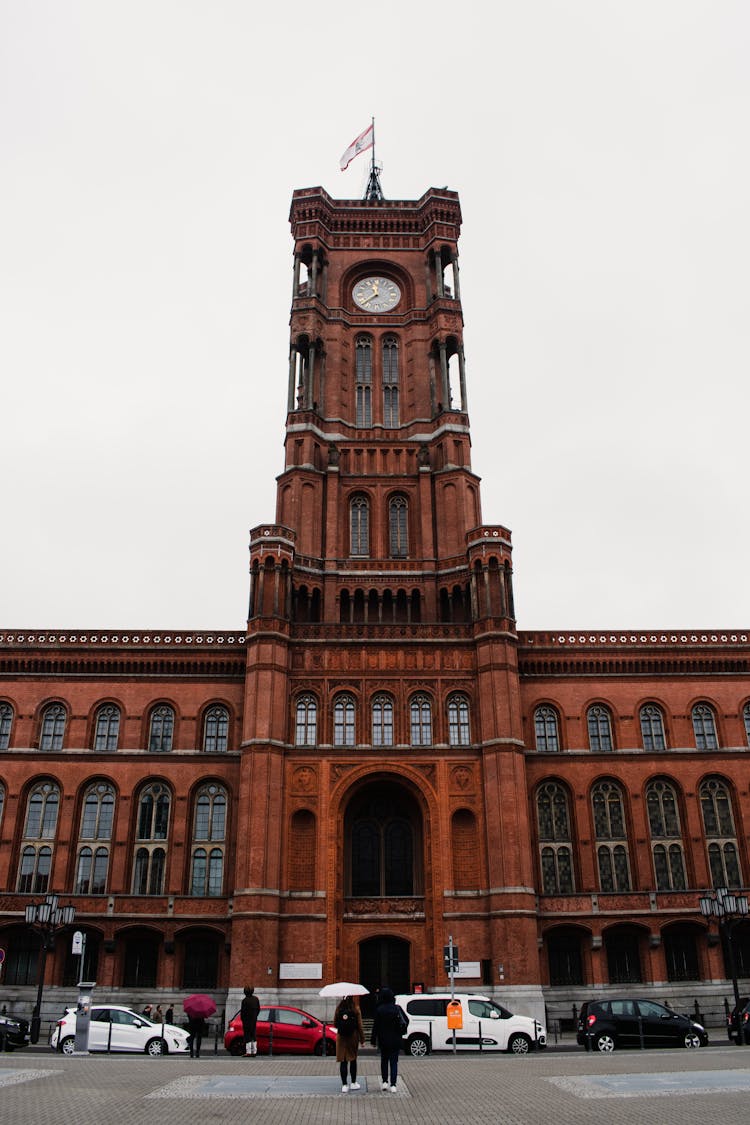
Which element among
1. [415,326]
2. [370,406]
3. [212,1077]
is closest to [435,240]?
[415,326]

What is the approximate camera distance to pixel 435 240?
59.4 meters

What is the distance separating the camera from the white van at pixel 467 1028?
88.5 feet

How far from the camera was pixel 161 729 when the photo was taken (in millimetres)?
43062

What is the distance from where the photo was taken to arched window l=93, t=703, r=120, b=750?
42688mm

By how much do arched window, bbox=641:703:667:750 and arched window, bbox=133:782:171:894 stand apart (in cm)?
2298

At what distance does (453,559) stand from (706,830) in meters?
18.2

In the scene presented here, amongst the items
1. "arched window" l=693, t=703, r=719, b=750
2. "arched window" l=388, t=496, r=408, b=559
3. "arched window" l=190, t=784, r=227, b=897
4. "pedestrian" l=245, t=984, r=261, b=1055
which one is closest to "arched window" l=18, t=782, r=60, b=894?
"arched window" l=190, t=784, r=227, b=897

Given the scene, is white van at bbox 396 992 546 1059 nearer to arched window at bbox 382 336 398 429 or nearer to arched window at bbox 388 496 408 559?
arched window at bbox 388 496 408 559

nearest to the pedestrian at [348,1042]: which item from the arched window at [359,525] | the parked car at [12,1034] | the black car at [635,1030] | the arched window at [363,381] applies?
the black car at [635,1030]

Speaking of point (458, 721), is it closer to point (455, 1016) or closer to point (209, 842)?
point (209, 842)

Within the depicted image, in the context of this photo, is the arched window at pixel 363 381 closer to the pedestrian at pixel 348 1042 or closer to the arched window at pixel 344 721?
the arched window at pixel 344 721

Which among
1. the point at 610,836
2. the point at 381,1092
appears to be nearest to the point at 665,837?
the point at 610,836

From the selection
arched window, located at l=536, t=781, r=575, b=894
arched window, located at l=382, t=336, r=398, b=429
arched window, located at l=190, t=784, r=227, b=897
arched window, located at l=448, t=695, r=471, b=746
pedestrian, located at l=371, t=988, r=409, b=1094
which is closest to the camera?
pedestrian, located at l=371, t=988, r=409, b=1094

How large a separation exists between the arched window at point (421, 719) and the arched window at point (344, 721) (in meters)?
2.74
